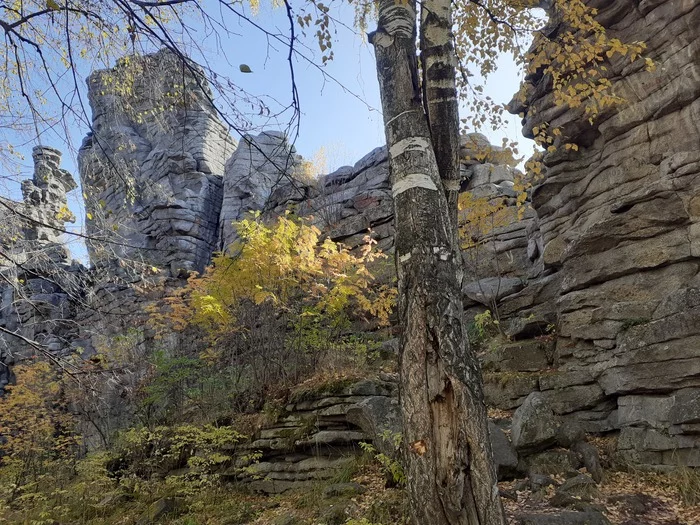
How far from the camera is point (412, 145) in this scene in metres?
3.21

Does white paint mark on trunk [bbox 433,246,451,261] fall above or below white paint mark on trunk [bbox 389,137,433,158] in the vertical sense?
below

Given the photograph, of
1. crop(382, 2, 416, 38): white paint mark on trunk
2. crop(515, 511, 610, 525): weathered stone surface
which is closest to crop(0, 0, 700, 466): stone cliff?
crop(382, 2, 416, 38): white paint mark on trunk

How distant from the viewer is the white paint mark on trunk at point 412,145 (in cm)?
321

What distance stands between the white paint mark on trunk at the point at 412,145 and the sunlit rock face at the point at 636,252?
4.83 metres

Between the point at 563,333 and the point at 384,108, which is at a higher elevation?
the point at 384,108

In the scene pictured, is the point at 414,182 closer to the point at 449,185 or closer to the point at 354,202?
the point at 449,185

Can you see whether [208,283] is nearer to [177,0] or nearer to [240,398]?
[240,398]

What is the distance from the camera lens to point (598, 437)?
6480 mm

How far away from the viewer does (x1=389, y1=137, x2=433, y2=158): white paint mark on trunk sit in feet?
10.5

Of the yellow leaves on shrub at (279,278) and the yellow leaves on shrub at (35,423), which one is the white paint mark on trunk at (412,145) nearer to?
the yellow leaves on shrub at (279,278)

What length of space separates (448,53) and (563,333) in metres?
5.93

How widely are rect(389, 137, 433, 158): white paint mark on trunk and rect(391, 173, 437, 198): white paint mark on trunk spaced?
0.69 feet

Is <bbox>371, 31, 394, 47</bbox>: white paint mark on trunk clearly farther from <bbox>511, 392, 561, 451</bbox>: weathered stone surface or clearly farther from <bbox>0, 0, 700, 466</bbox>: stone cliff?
<bbox>511, 392, 561, 451</bbox>: weathered stone surface

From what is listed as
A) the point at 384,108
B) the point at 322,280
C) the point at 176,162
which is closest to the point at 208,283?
the point at 322,280
